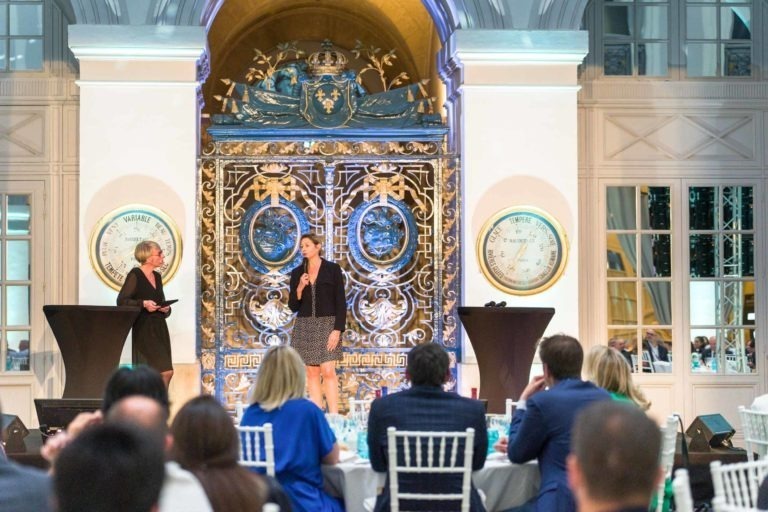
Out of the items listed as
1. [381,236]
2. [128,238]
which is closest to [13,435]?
[128,238]

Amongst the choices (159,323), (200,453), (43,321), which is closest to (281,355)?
(200,453)

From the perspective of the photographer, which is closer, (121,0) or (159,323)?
(159,323)

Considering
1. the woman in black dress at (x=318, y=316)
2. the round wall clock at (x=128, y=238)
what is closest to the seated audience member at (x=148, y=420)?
the woman in black dress at (x=318, y=316)

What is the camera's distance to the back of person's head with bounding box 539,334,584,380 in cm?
548

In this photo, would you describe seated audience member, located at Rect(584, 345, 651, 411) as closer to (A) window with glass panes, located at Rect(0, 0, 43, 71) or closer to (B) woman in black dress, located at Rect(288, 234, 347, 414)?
(B) woman in black dress, located at Rect(288, 234, 347, 414)

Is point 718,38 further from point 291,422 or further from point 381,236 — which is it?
point 291,422

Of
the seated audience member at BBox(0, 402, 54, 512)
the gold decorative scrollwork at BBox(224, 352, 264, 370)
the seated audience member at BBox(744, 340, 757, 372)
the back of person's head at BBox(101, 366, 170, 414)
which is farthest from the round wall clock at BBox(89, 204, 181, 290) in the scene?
the seated audience member at BBox(0, 402, 54, 512)

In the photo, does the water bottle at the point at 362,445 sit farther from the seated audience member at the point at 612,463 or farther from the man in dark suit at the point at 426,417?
the seated audience member at the point at 612,463

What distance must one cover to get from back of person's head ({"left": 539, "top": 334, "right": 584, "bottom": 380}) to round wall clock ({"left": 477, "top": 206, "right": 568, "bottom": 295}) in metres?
4.49

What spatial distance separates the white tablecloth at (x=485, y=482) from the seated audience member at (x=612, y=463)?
117 inches

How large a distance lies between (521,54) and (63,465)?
325 inches

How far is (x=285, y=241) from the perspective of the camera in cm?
1054

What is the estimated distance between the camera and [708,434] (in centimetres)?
796

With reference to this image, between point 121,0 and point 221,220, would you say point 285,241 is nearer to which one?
point 221,220
